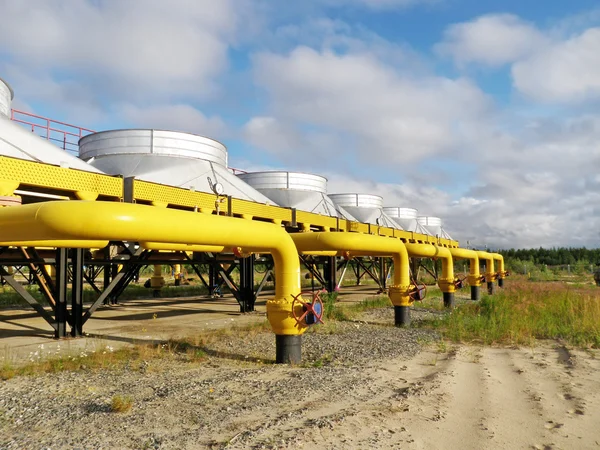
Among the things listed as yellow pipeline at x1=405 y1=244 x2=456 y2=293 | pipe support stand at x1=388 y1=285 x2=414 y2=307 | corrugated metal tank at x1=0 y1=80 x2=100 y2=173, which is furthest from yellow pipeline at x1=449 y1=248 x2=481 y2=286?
corrugated metal tank at x1=0 y1=80 x2=100 y2=173

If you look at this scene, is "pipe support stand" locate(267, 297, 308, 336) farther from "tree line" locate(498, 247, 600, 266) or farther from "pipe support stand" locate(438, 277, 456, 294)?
"tree line" locate(498, 247, 600, 266)

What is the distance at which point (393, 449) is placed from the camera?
3.95 m

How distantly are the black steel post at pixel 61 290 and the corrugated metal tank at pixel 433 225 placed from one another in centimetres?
3375

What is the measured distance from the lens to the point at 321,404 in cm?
508

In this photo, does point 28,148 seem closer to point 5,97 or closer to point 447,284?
point 5,97

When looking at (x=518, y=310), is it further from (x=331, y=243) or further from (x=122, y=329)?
(x=122, y=329)

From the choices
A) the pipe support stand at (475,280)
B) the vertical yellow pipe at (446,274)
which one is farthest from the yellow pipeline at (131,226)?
the pipe support stand at (475,280)

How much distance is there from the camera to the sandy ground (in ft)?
13.6

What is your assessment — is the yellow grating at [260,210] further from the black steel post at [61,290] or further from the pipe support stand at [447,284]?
the pipe support stand at [447,284]

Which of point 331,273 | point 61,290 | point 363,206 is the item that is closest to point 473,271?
point 331,273

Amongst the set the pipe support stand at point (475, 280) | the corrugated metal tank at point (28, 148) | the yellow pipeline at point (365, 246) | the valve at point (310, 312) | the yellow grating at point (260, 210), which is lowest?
the pipe support stand at point (475, 280)

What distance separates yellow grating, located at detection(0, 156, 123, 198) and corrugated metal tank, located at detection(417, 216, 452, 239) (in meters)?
34.3

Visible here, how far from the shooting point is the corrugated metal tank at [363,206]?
2792cm

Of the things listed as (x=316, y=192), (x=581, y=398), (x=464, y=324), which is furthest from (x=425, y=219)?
(x=581, y=398)
